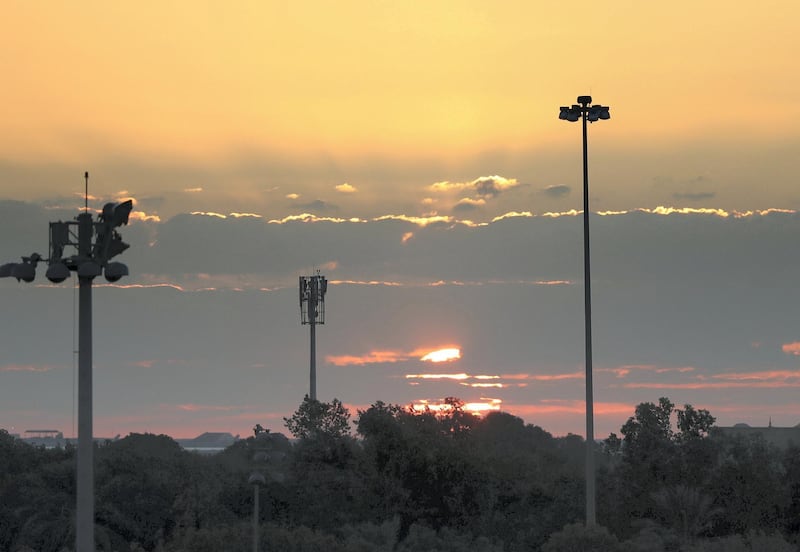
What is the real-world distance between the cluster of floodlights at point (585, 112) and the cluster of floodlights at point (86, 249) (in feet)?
107

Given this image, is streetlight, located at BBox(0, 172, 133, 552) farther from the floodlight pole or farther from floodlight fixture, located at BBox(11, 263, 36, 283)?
the floodlight pole

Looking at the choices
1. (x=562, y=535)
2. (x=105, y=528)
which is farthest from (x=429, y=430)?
(x=562, y=535)

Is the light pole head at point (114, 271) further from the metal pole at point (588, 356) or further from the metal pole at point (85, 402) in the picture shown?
the metal pole at point (588, 356)

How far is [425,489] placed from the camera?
281 ft

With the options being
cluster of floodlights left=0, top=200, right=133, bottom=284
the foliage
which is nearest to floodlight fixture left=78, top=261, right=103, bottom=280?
cluster of floodlights left=0, top=200, right=133, bottom=284

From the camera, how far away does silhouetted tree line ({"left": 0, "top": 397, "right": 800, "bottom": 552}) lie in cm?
7888

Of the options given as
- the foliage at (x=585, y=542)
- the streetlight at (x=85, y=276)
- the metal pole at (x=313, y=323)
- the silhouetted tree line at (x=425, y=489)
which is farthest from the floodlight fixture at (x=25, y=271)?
the metal pole at (x=313, y=323)

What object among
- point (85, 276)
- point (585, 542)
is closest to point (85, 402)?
point (85, 276)

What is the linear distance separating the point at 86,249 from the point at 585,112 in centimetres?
3405

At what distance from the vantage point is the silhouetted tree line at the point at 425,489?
259 ft

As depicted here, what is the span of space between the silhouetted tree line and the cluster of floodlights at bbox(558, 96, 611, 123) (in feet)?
85.8

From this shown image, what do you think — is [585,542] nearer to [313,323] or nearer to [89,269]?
[89,269]

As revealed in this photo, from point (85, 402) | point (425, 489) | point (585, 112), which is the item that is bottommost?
point (425, 489)

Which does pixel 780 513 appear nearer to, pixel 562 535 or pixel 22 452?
pixel 562 535
